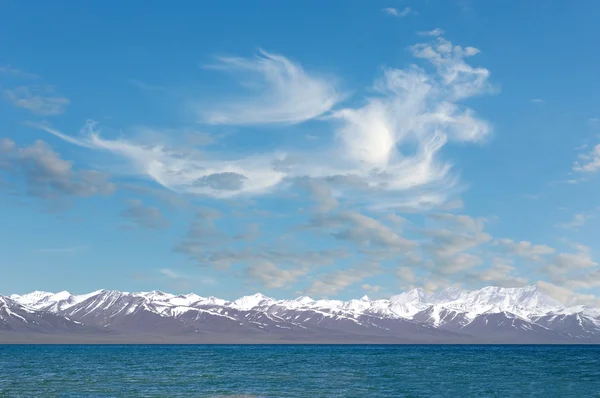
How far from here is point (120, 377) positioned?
98.0 metres

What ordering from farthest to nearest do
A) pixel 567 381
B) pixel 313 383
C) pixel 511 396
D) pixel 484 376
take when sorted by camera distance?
1. pixel 484 376
2. pixel 567 381
3. pixel 313 383
4. pixel 511 396

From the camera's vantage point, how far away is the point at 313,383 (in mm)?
88312

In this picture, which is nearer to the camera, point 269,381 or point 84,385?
point 84,385

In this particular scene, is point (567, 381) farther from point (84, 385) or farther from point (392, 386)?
point (84, 385)

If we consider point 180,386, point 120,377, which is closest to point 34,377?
point 120,377

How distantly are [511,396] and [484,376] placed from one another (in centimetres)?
3194

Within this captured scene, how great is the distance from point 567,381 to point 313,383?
3818 centimetres

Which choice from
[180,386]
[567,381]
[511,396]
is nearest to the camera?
[511,396]

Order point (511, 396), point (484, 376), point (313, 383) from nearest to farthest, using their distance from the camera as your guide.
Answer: point (511, 396), point (313, 383), point (484, 376)

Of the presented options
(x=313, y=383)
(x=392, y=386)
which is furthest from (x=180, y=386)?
(x=392, y=386)

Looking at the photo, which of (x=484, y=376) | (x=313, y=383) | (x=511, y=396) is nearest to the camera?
(x=511, y=396)

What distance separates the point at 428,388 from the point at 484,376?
88.5ft

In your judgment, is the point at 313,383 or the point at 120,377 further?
the point at 120,377

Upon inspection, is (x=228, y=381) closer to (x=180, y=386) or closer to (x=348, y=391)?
(x=180, y=386)
